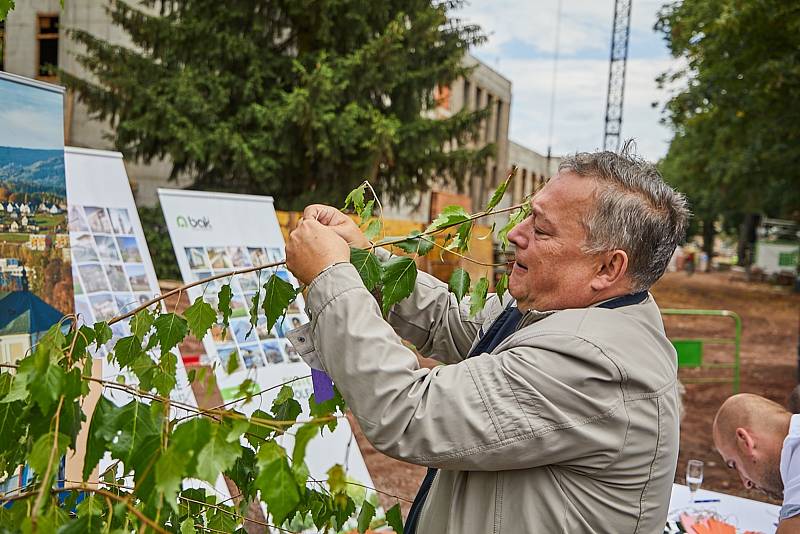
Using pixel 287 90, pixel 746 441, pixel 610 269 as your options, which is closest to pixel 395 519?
pixel 610 269

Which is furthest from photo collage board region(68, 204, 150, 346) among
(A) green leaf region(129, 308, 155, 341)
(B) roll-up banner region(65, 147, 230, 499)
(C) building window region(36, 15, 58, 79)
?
(C) building window region(36, 15, 58, 79)

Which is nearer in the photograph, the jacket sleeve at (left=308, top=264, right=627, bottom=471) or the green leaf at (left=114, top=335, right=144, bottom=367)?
the jacket sleeve at (left=308, top=264, right=627, bottom=471)

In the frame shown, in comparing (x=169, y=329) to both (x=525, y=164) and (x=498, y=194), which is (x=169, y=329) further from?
(x=525, y=164)

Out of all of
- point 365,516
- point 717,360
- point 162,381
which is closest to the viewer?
point 162,381

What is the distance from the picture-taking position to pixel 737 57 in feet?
39.0

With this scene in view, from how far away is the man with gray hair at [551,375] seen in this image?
1.26 metres

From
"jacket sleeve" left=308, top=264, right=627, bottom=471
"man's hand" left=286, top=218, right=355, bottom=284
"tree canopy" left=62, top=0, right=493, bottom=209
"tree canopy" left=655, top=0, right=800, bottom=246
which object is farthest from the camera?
"tree canopy" left=62, top=0, right=493, bottom=209

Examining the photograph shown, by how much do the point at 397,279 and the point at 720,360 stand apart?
1214cm

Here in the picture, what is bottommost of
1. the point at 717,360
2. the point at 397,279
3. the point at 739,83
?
the point at 717,360

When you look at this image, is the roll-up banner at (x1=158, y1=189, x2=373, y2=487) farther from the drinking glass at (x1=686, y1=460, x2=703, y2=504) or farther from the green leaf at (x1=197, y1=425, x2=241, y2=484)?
the green leaf at (x1=197, y1=425, x2=241, y2=484)

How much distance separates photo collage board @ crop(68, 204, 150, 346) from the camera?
10.7 ft

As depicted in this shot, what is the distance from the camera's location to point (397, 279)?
1.63m

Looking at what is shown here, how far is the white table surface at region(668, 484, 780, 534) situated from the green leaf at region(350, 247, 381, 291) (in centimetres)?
215

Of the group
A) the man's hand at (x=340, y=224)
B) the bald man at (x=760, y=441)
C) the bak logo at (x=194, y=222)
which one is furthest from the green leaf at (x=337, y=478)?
the bak logo at (x=194, y=222)
